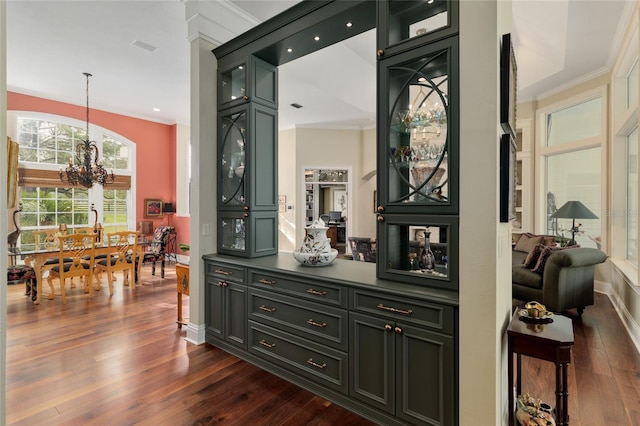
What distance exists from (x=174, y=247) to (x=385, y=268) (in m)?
7.62

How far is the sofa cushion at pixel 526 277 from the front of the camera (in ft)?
14.3

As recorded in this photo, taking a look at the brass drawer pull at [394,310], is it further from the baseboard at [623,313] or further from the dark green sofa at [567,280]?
the dark green sofa at [567,280]

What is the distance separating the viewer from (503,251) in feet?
6.20

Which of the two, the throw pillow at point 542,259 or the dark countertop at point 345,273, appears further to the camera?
the throw pillow at point 542,259

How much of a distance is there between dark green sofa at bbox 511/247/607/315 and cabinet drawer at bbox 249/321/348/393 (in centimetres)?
332

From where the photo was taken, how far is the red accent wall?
7.36 metres

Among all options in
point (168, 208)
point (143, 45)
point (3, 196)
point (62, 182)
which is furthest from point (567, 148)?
point (62, 182)

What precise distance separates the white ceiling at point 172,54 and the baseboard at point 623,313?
11.4 ft

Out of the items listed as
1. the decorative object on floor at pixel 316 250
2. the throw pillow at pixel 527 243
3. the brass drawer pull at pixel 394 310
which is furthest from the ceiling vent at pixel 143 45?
the throw pillow at pixel 527 243

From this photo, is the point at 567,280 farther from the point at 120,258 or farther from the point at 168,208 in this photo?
the point at 168,208

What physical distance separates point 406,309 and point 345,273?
0.63 m

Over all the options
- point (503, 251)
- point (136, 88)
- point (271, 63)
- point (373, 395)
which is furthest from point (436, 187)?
point (136, 88)

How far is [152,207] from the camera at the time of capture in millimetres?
8234

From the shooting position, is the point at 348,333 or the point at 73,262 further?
the point at 73,262
